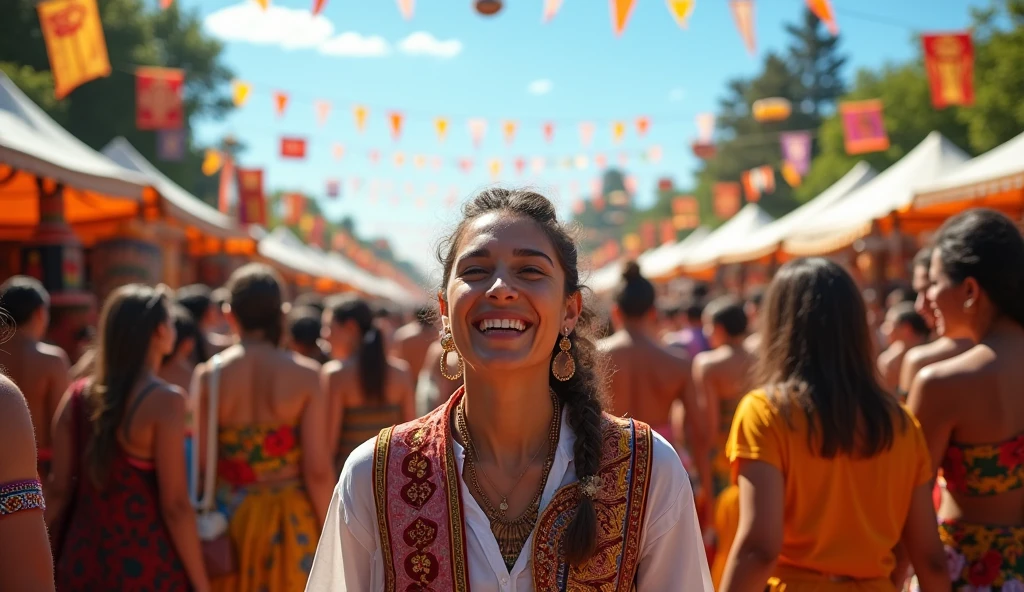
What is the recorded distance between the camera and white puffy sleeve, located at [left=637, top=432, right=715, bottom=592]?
1884 mm

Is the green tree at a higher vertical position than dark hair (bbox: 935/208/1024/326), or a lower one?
higher

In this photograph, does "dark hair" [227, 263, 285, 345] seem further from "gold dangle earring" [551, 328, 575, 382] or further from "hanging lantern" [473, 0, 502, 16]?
"hanging lantern" [473, 0, 502, 16]

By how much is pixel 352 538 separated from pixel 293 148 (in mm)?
19125

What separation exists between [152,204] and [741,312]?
20.4ft

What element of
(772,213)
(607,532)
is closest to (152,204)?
(607,532)

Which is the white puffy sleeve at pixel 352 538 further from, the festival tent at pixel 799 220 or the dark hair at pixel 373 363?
the festival tent at pixel 799 220

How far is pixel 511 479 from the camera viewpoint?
200 cm

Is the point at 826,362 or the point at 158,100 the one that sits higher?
the point at 158,100

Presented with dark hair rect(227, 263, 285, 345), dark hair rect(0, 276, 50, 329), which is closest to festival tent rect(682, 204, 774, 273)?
dark hair rect(227, 263, 285, 345)

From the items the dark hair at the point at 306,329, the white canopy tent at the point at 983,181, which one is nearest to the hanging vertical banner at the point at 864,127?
the white canopy tent at the point at 983,181

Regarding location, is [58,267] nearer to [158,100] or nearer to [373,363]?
[373,363]

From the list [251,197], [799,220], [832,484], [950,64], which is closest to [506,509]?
[832,484]

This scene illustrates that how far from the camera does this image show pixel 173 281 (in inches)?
499

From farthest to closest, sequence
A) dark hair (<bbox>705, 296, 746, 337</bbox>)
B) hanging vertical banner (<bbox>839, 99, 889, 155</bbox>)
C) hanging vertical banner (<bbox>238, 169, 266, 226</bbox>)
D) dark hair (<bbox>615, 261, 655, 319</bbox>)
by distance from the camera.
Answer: hanging vertical banner (<bbox>839, 99, 889, 155</bbox>)
hanging vertical banner (<bbox>238, 169, 266, 226</bbox>)
dark hair (<bbox>705, 296, 746, 337</bbox>)
dark hair (<bbox>615, 261, 655, 319</bbox>)
